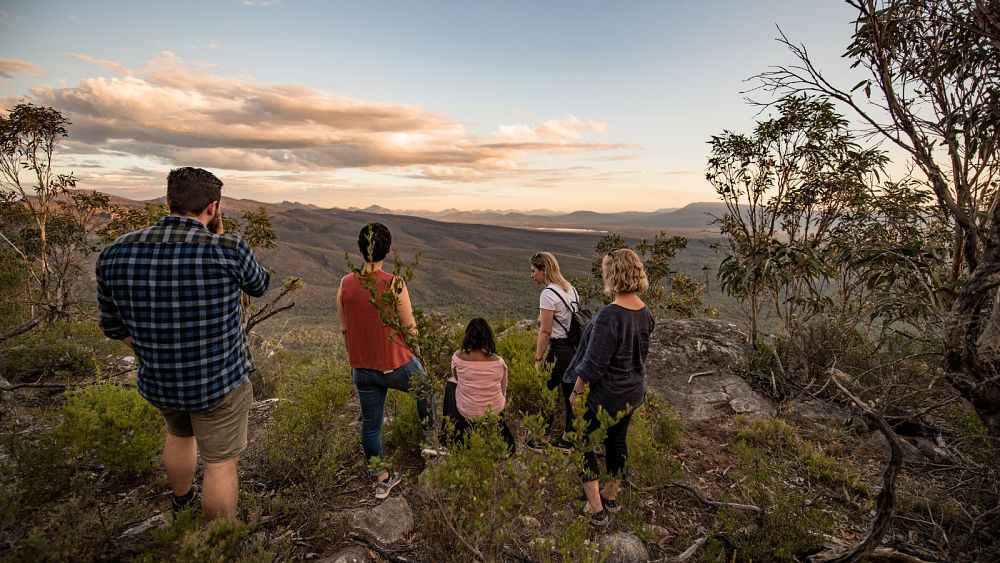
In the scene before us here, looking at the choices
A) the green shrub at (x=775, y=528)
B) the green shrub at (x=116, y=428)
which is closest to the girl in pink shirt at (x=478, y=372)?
the green shrub at (x=775, y=528)

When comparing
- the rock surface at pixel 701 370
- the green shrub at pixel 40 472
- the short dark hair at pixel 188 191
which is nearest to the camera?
the short dark hair at pixel 188 191

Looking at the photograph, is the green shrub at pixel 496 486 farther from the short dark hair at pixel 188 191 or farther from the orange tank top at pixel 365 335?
the short dark hair at pixel 188 191

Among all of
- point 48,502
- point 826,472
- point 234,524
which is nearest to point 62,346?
point 48,502

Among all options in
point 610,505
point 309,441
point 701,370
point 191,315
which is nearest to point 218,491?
point 191,315

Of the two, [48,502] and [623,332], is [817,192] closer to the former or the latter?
[623,332]

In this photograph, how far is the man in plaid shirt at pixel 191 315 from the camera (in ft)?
6.46

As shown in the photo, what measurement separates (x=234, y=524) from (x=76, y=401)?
2.06 meters

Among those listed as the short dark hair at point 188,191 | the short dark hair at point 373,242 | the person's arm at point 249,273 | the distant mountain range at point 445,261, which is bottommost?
the distant mountain range at point 445,261

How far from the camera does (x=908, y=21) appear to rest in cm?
343

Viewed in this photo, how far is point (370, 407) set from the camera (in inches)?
124

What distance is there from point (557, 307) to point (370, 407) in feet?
5.83

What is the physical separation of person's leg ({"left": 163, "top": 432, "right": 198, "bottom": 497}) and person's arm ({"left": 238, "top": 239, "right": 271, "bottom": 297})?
0.93m

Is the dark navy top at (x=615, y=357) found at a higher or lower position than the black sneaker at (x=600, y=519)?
higher

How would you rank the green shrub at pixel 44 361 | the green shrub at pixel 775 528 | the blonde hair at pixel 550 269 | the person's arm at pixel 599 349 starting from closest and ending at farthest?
the green shrub at pixel 775 528 < the person's arm at pixel 599 349 < the blonde hair at pixel 550 269 < the green shrub at pixel 44 361
